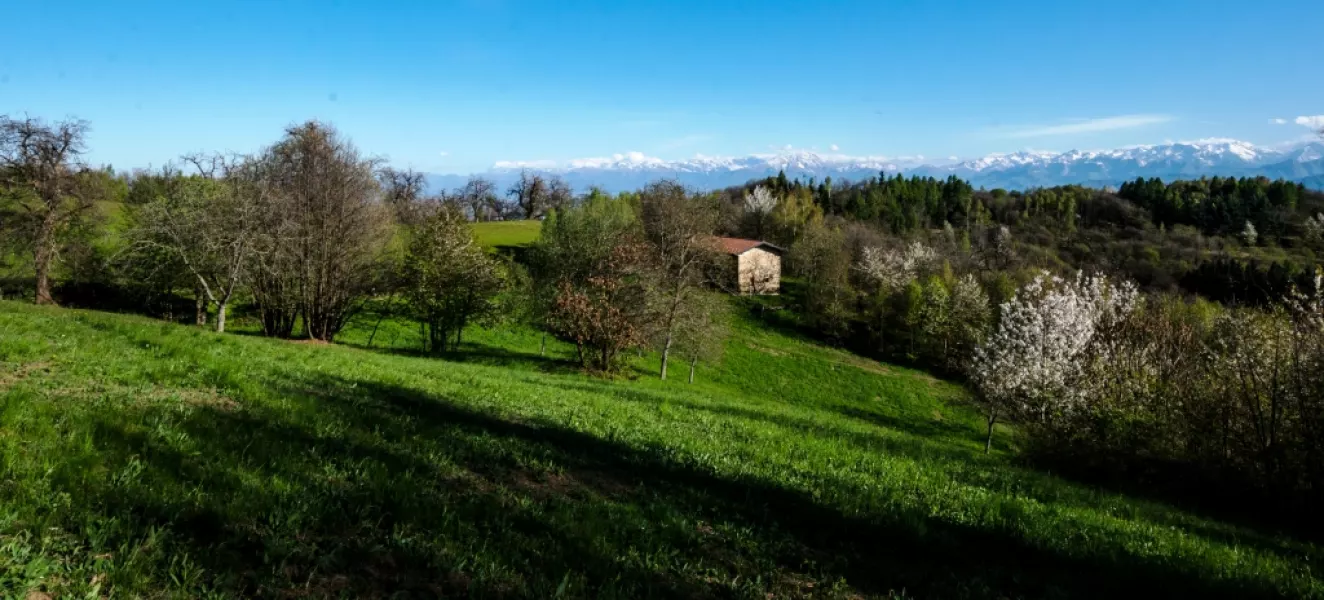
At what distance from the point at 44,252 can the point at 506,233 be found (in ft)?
215

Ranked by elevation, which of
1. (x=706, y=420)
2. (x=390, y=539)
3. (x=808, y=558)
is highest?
(x=390, y=539)

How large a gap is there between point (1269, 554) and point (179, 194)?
163 ft

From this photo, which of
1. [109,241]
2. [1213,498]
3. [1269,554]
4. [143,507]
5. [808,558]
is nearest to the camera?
[143,507]

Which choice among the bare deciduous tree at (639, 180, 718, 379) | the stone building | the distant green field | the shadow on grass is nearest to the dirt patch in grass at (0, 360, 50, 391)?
the shadow on grass

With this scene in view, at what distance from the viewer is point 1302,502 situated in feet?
40.8

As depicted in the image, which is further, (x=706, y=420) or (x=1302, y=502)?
(x=706, y=420)

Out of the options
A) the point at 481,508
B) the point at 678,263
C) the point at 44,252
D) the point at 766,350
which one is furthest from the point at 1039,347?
the point at 44,252

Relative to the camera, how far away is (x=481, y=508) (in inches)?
242

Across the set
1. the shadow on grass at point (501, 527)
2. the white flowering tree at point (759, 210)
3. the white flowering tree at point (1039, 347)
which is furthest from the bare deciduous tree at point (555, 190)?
the shadow on grass at point (501, 527)

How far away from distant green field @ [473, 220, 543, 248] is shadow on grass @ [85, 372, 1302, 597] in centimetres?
8117

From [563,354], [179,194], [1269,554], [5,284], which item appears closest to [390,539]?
[1269,554]

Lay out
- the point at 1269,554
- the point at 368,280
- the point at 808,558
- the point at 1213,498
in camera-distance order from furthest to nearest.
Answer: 1. the point at 368,280
2. the point at 1213,498
3. the point at 1269,554
4. the point at 808,558

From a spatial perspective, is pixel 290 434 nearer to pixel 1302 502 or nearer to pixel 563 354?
pixel 1302 502

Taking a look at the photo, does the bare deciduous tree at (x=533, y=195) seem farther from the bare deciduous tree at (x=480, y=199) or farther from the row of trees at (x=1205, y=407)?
the row of trees at (x=1205, y=407)
